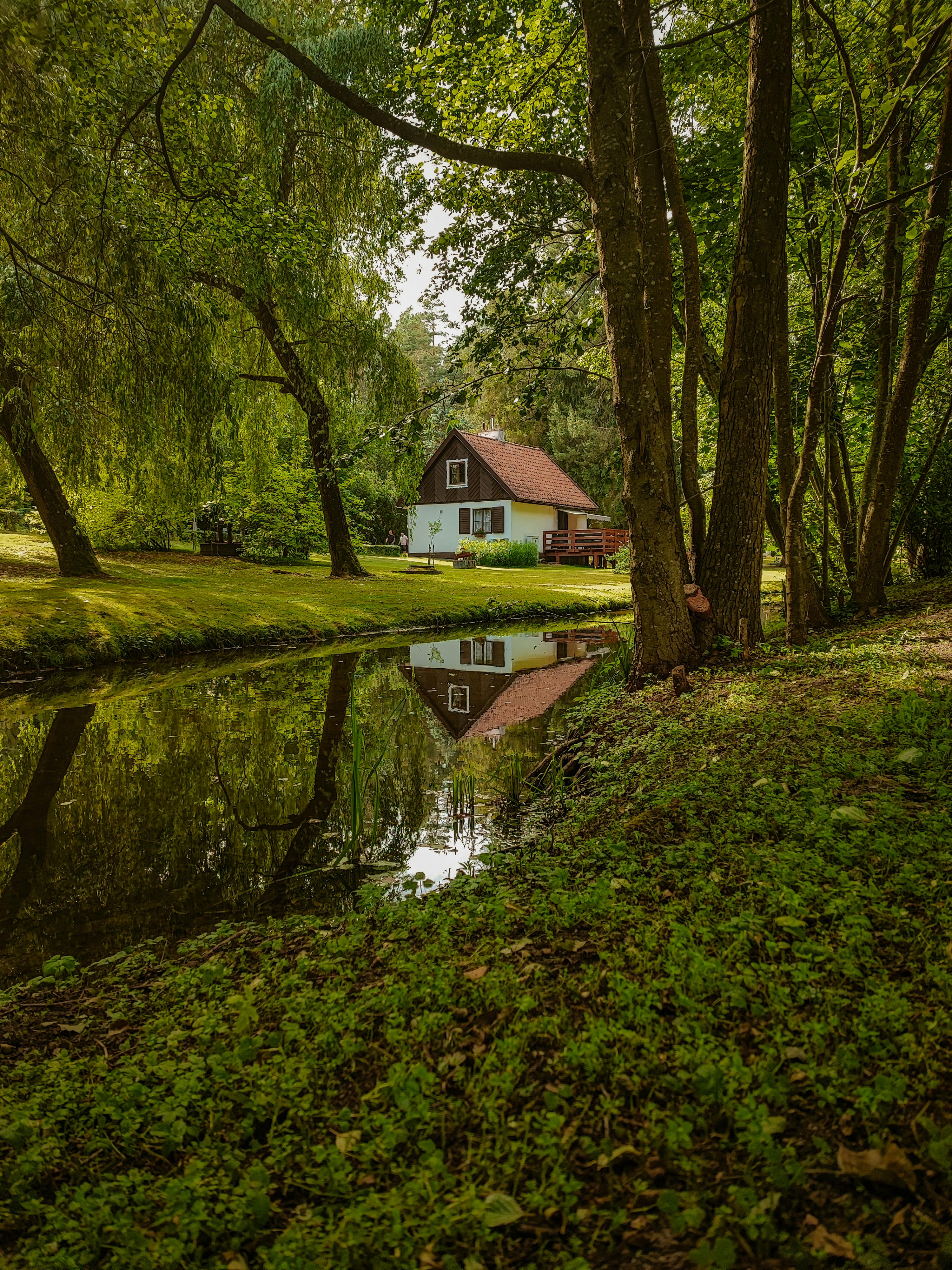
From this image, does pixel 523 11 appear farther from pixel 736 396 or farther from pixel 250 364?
pixel 250 364

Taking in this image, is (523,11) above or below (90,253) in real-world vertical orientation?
above

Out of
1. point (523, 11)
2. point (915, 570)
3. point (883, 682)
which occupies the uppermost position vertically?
point (523, 11)

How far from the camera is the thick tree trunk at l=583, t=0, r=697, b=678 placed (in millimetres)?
5227

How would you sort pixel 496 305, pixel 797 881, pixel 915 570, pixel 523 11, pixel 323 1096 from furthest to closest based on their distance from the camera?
pixel 915 570, pixel 496 305, pixel 523 11, pixel 797 881, pixel 323 1096

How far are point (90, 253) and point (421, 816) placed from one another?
7950 mm

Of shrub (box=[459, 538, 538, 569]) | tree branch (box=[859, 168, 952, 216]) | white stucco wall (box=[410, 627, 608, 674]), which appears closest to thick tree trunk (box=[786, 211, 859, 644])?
tree branch (box=[859, 168, 952, 216])

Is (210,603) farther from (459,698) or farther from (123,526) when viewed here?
(123,526)

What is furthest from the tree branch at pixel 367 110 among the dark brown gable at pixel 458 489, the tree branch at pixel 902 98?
the dark brown gable at pixel 458 489

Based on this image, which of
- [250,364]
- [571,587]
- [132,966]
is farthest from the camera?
[571,587]

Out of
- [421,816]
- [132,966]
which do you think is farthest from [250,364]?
[132,966]

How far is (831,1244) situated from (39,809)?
513 cm

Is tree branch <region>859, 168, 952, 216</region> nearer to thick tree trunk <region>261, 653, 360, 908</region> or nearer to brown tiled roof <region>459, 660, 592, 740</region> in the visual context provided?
brown tiled roof <region>459, 660, 592, 740</region>

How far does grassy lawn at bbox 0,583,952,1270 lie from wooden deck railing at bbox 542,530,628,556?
27.4m

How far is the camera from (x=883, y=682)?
4980 millimetres
